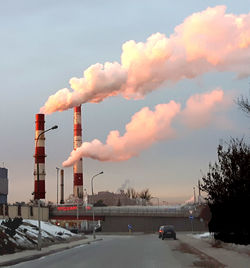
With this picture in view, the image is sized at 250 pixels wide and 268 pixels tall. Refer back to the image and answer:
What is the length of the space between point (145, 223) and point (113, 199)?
184 feet

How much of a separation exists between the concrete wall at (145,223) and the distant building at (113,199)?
35479mm

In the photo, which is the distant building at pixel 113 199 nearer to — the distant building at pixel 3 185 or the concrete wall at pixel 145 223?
the concrete wall at pixel 145 223

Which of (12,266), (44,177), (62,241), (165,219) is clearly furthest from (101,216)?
(12,266)

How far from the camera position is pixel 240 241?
31922mm

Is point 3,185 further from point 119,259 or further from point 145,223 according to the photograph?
point 119,259

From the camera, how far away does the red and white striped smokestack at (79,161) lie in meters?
94.6

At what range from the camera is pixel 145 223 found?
107312 mm

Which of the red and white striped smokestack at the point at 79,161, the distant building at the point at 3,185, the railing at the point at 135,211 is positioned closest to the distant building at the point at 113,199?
the railing at the point at 135,211

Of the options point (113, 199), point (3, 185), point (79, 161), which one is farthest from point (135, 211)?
point (113, 199)

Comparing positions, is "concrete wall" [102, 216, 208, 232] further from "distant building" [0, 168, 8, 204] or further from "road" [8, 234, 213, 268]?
"road" [8, 234, 213, 268]

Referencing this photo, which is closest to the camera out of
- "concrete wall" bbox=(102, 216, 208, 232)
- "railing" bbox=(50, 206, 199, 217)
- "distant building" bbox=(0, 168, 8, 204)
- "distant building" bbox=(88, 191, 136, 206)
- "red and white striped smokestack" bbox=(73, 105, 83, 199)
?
"red and white striped smokestack" bbox=(73, 105, 83, 199)

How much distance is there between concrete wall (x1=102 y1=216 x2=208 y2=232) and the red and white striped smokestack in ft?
41.4

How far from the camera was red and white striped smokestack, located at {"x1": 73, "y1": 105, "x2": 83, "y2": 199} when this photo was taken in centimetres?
9459

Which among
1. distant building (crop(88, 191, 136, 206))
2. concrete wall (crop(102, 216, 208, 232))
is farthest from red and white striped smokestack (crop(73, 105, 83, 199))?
distant building (crop(88, 191, 136, 206))
